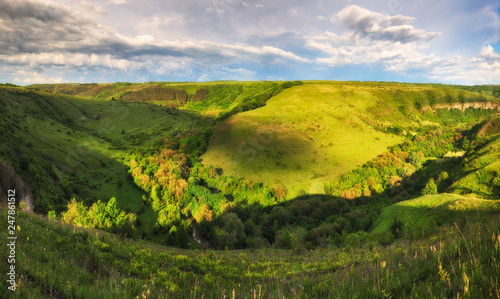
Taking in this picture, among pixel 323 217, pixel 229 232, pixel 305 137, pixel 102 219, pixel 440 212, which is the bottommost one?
pixel 323 217

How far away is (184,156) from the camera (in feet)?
240

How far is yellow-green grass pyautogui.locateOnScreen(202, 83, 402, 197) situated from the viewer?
61.1 meters

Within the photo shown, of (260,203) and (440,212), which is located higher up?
(440,212)

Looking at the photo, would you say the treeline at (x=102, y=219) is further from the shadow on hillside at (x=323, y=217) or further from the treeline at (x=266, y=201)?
the shadow on hillside at (x=323, y=217)

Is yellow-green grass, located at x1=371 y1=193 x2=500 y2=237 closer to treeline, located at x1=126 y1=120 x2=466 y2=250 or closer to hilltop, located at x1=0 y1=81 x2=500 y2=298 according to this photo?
hilltop, located at x1=0 y1=81 x2=500 y2=298

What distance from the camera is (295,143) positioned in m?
73.3

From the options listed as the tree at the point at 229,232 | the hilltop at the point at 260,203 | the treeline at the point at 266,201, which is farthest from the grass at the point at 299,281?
the tree at the point at 229,232

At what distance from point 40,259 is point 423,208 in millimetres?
26956

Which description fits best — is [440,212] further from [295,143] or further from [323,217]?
[295,143]

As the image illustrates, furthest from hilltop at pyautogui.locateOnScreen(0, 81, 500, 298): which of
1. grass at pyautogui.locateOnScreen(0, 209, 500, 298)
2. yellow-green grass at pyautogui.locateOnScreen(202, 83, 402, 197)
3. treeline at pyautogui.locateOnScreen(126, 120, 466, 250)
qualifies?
yellow-green grass at pyautogui.locateOnScreen(202, 83, 402, 197)

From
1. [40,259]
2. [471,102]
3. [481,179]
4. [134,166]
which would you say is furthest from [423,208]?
[471,102]

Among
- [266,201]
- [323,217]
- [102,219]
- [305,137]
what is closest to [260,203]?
[266,201]

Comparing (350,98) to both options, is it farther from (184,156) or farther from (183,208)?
(183,208)

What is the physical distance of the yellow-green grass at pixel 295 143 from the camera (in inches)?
2405
